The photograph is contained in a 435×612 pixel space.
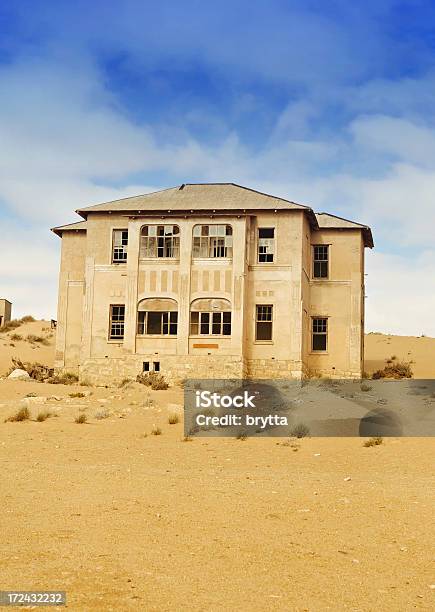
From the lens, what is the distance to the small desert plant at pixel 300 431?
61.6 ft

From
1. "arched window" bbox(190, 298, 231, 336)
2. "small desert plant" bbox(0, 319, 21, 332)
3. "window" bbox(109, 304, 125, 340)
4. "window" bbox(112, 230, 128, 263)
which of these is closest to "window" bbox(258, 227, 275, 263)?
"arched window" bbox(190, 298, 231, 336)

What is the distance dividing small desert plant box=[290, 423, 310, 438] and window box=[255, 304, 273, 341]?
14.8m

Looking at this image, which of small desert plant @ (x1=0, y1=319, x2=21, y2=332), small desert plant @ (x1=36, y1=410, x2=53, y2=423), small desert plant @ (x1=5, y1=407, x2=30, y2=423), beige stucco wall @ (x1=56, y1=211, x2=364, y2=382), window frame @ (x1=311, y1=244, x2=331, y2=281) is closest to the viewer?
small desert plant @ (x1=5, y1=407, x2=30, y2=423)

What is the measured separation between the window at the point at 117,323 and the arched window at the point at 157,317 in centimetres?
103

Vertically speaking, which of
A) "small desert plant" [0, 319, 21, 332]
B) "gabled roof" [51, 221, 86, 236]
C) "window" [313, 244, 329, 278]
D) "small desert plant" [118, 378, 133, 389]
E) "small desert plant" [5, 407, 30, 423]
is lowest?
"small desert plant" [5, 407, 30, 423]

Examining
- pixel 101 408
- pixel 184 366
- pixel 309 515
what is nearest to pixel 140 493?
pixel 309 515

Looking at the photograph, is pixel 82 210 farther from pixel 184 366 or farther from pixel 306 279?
pixel 306 279

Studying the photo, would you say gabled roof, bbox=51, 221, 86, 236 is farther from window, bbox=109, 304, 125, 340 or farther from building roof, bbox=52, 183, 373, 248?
window, bbox=109, 304, 125, 340

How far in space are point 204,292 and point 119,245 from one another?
485 centimetres

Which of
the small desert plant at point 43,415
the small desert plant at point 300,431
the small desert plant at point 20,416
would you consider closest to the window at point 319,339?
the small desert plant at point 300,431

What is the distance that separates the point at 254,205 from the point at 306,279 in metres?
4.37

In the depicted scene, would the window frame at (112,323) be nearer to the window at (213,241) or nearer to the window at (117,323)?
the window at (117,323)

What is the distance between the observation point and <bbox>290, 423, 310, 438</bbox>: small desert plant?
18781 millimetres

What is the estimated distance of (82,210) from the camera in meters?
35.4
